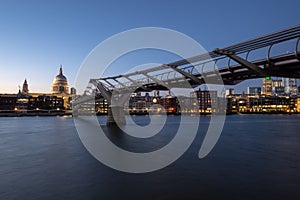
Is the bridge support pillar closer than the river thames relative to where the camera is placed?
No

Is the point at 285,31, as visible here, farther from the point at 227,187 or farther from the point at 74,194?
the point at 74,194

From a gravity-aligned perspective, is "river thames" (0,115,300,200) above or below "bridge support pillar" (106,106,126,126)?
below

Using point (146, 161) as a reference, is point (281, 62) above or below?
above

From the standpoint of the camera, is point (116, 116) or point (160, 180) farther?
point (116, 116)

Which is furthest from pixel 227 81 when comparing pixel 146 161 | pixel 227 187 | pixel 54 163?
pixel 54 163

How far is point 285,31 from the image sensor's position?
18.6 meters

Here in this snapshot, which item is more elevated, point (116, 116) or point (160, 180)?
point (116, 116)

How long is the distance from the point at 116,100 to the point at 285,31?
1444 inches

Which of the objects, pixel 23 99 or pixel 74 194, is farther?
pixel 23 99

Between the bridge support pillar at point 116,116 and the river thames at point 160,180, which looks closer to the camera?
the river thames at point 160,180

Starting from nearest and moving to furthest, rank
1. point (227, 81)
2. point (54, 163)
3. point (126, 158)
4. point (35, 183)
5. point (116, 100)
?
point (35, 183)
point (54, 163)
point (126, 158)
point (227, 81)
point (116, 100)

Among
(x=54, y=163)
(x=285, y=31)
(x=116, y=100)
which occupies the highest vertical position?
(x=285, y=31)

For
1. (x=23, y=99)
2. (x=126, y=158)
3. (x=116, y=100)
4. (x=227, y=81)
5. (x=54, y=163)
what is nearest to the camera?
(x=54, y=163)

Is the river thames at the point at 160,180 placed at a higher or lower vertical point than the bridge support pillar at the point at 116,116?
lower
